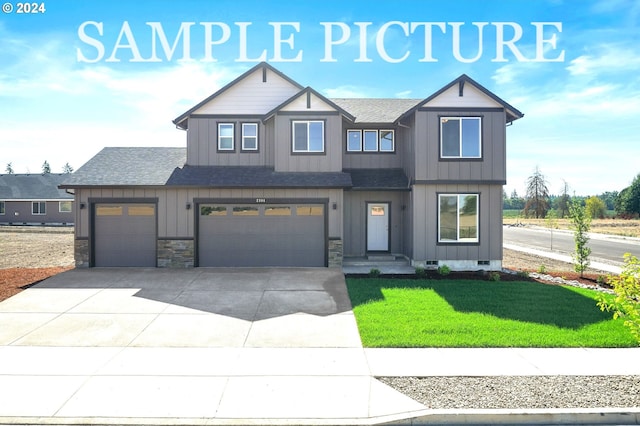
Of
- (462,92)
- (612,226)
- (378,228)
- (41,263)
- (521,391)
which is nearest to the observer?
(521,391)

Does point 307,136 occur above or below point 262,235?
above

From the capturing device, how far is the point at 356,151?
649 inches

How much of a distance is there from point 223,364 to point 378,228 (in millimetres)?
10952

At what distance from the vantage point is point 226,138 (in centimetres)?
1549

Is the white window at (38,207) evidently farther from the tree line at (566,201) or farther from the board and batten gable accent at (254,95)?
the tree line at (566,201)

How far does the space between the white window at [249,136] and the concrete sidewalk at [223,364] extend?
719 cm

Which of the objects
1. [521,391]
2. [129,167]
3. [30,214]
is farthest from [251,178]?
[30,214]

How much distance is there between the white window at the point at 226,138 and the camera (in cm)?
1546

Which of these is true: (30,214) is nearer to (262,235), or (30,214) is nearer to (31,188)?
(31,188)

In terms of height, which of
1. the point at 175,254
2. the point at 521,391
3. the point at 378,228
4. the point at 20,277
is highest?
the point at 378,228

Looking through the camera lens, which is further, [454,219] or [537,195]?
[537,195]

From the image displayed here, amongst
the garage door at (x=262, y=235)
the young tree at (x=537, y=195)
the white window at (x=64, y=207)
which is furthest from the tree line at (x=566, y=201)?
the white window at (x=64, y=207)

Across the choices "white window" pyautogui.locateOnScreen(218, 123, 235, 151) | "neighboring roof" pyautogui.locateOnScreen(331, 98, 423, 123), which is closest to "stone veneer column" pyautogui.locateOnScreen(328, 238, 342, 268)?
"neighboring roof" pyautogui.locateOnScreen(331, 98, 423, 123)

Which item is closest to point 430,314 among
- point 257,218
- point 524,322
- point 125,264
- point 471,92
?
point 524,322
